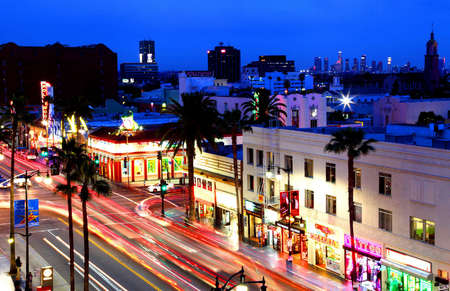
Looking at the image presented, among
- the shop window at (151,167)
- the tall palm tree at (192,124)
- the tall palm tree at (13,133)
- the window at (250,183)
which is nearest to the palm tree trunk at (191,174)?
the tall palm tree at (192,124)

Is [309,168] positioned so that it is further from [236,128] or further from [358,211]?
[236,128]

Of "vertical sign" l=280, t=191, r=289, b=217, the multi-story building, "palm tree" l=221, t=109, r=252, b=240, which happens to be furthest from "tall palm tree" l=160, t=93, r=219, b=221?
"vertical sign" l=280, t=191, r=289, b=217

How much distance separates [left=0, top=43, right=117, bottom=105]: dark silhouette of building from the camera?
17175 cm

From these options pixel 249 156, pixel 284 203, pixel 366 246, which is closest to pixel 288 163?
pixel 284 203

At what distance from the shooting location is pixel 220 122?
5312cm

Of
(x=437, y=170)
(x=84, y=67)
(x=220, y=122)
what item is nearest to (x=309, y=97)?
(x=220, y=122)

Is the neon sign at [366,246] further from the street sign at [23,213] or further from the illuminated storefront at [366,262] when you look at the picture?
the street sign at [23,213]

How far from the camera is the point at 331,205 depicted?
→ 4316 centimetres

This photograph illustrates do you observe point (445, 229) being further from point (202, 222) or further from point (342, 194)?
point (202, 222)

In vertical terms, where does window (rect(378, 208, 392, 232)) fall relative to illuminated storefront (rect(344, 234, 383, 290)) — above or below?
above

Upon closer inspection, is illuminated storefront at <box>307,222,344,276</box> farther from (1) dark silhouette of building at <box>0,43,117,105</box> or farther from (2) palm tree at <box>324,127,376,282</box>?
(1) dark silhouette of building at <box>0,43,117,105</box>

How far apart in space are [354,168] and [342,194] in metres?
2.29

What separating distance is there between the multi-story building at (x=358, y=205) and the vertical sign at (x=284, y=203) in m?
0.08

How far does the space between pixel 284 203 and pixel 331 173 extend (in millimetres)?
4809
